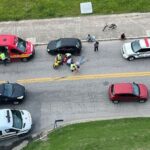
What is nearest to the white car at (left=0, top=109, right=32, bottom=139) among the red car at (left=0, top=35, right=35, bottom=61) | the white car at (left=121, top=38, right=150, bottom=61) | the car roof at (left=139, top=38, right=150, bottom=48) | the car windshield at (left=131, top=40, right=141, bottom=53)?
the red car at (left=0, top=35, right=35, bottom=61)

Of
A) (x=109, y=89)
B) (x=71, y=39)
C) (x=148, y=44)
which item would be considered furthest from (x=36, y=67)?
(x=148, y=44)

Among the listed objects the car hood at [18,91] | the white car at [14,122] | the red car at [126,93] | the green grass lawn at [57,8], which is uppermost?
the green grass lawn at [57,8]

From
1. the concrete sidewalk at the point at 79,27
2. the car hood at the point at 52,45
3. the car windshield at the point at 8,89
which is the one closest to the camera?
the car windshield at the point at 8,89

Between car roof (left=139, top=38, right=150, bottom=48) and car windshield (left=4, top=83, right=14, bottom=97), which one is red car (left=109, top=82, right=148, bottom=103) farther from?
car windshield (left=4, top=83, right=14, bottom=97)

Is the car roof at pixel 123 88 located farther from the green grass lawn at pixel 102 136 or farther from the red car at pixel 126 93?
the green grass lawn at pixel 102 136

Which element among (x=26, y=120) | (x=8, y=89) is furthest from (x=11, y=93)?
(x=26, y=120)

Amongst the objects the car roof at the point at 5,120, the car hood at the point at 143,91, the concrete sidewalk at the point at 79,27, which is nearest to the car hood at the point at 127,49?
the concrete sidewalk at the point at 79,27
